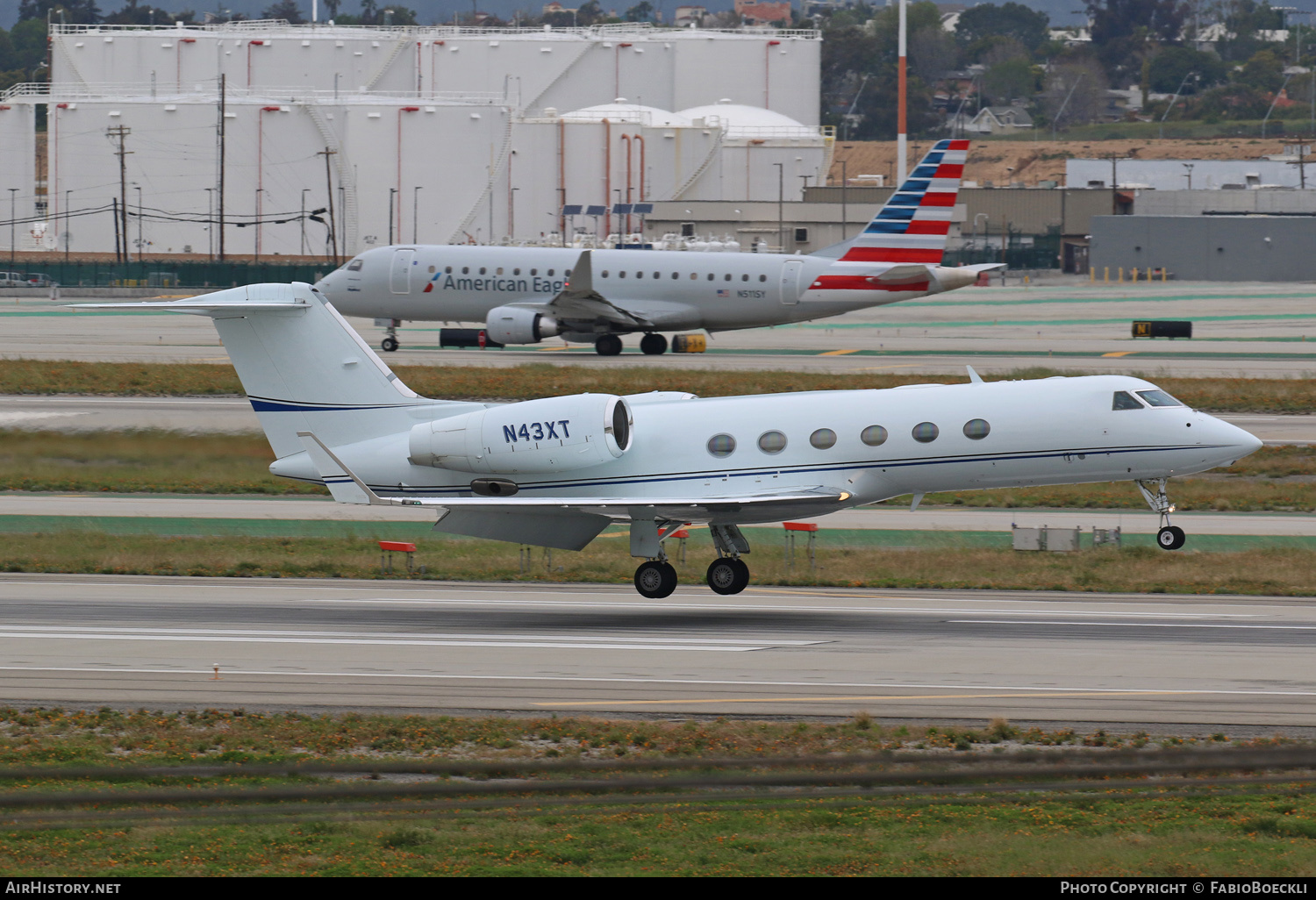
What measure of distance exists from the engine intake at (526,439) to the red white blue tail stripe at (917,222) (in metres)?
35.8

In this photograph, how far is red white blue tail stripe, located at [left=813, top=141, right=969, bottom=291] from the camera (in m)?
58.2

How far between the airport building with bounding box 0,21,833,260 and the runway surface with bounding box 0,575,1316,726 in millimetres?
102370

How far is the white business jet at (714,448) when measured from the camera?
24.3m

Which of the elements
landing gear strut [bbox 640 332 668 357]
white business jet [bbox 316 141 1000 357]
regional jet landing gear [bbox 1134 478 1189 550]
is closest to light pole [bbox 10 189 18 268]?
white business jet [bbox 316 141 1000 357]

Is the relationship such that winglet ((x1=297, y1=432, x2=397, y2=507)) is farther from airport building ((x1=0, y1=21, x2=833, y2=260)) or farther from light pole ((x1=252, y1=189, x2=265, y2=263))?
light pole ((x1=252, y1=189, x2=265, y2=263))

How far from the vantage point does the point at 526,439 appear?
2442 centimetres

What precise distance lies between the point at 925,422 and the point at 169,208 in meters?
125

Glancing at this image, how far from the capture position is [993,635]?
21891mm

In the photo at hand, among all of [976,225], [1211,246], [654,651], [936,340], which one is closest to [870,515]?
[654,651]

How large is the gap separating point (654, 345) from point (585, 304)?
472cm

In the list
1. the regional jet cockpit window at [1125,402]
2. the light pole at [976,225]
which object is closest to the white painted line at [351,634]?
the regional jet cockpit window at [1125,402]

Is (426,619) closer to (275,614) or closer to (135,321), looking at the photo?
(275,614)

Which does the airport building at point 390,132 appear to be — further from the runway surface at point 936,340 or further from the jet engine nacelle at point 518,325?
the jet engine nacelle at point 518,325

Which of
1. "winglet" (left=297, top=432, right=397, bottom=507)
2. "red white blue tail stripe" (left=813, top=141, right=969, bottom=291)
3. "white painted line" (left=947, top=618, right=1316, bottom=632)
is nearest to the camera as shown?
"white painted line" (left=947, top=618, right=1316, bottom=632)
